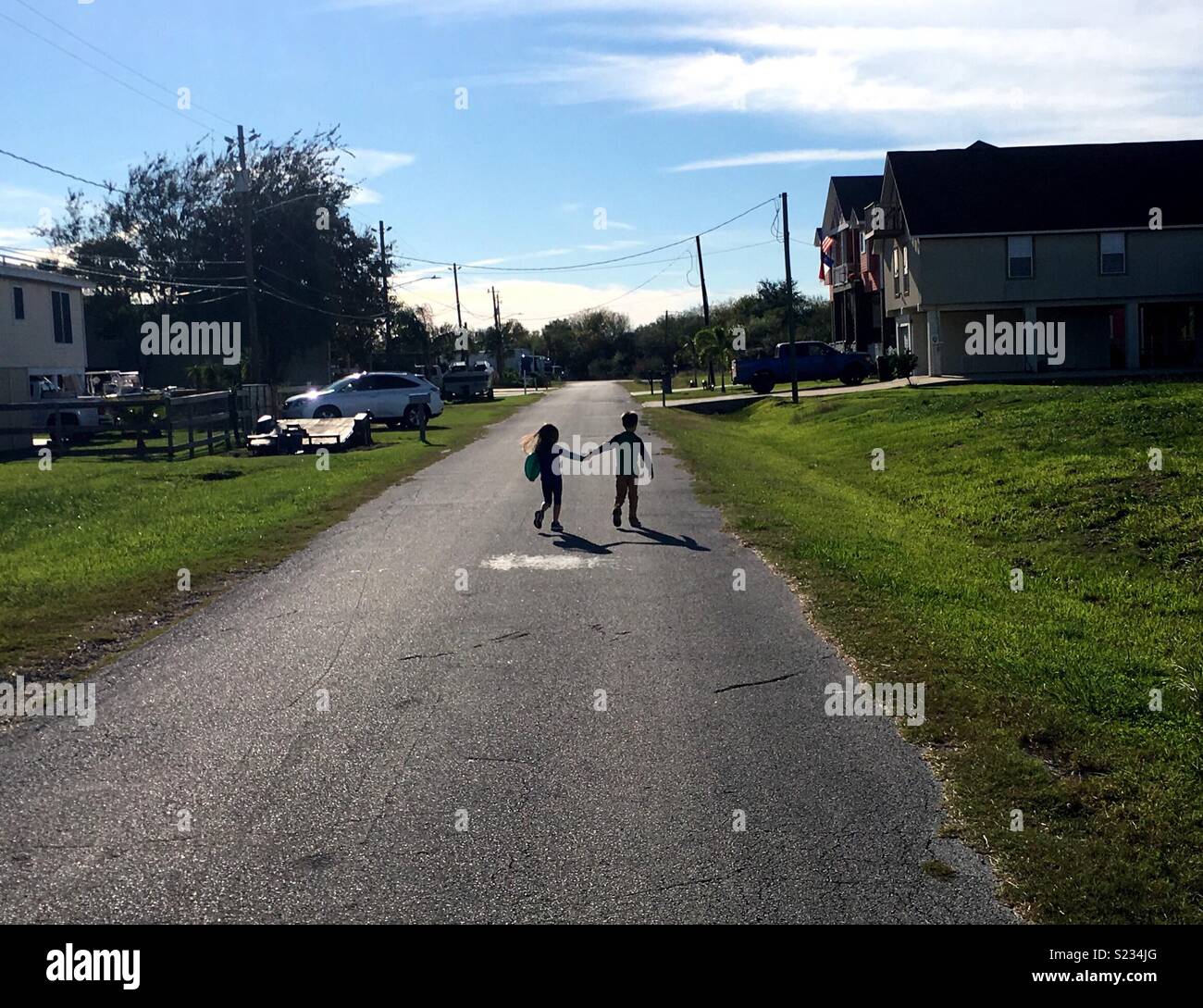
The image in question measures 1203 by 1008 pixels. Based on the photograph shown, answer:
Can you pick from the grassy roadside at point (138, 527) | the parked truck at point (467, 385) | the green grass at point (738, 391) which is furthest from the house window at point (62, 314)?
the parked truck at point (467, 385)

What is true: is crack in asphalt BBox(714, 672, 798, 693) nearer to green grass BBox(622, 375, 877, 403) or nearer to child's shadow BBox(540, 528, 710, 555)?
child's shadow BBox(540, 528, 710, 555)

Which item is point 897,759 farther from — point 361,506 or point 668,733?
point 361,506

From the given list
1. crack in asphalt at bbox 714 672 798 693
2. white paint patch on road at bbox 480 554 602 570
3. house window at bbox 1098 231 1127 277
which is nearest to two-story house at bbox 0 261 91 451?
white paint patch on road at bbox 480 554 602 570

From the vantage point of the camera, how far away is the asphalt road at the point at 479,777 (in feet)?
16.9

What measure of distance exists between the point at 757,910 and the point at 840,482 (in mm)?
18555

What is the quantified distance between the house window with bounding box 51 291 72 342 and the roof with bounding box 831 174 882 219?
3803 cm

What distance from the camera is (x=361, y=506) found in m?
19.0

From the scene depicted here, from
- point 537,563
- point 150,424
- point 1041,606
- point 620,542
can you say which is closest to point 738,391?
point 150,424

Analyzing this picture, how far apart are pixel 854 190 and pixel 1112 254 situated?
2291 centimetres

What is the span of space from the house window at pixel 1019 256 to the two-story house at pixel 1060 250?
1.5 inches

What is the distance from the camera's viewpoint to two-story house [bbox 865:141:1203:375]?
151ft

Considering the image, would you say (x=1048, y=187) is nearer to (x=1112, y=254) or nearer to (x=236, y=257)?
(x=1112, y=254)

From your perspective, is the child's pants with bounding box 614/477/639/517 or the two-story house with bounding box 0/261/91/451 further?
the two-story house with bounding box 0/261/91/451

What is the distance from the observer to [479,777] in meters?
6.55
